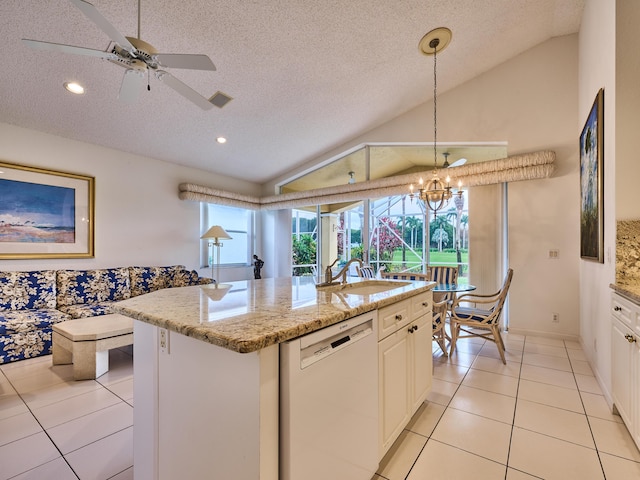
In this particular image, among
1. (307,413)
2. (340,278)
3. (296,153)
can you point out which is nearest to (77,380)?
(340,278)

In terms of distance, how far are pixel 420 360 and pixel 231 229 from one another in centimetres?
495

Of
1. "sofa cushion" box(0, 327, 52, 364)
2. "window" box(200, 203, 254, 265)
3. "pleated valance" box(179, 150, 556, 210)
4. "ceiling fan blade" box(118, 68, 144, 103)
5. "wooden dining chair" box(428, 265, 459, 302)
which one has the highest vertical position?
"ceiling fan blade" box(118, 68, 144, 103)

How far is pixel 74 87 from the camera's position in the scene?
3.07 meters

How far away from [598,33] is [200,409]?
401cm

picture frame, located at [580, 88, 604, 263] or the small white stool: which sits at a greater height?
picture frame, located at [580, 88, 604, 263]

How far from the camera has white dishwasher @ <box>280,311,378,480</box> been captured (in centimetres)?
95

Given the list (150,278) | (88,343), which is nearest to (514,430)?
(88,343)

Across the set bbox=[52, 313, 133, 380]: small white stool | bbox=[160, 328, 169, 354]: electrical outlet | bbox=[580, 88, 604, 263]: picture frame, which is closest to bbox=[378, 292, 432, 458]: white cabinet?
bbox=[160, 328, 169, 354]: electrical outlet

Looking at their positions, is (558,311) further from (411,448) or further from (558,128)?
(411,448)

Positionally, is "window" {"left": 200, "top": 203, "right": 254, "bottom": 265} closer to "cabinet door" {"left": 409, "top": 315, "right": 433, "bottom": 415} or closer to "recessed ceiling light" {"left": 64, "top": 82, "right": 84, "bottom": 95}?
"recessed ceiling light" {"left": 64, "top": 82, "right": 84, "bottom": 95}

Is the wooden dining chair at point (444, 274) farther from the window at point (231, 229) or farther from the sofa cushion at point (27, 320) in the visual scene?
the sofa cushion at point (27, 320)

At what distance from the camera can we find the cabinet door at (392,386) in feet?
4.91

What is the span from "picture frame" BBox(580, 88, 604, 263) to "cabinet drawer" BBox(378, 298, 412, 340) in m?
1.92

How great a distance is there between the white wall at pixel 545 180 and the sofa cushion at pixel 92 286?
5.26 meters
